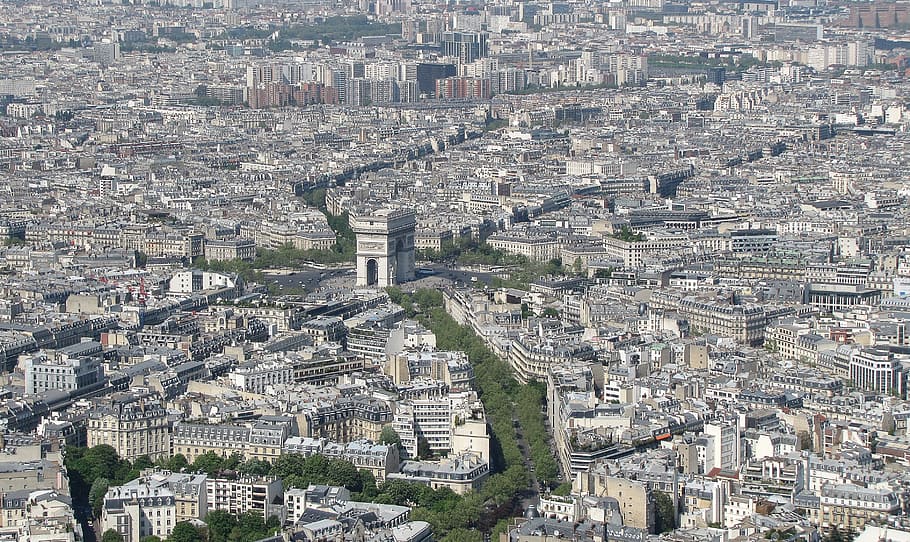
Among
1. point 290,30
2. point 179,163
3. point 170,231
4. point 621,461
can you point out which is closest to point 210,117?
point 179,163

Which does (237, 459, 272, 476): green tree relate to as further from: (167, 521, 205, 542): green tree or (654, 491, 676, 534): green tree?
(654, 491, 676, 534): green tree

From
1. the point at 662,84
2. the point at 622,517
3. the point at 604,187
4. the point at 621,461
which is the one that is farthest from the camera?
the point at 662,84

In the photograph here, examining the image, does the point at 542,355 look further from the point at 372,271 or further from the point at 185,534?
the point at 372,271

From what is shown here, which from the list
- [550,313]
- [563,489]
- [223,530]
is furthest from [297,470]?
[550,313]

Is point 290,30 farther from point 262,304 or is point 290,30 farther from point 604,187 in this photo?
point 262,304

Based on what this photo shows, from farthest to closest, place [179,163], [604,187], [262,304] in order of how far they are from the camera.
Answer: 1. [179,163]
2. [604,187]
3. [262,304]
